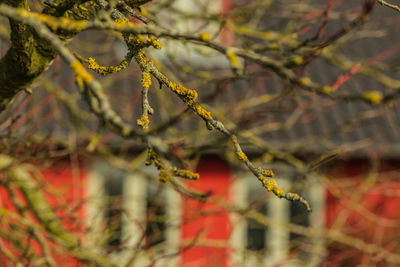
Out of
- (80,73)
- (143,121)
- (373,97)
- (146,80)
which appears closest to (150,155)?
(143,121)

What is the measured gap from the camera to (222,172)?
862cm

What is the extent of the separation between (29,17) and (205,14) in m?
3.09

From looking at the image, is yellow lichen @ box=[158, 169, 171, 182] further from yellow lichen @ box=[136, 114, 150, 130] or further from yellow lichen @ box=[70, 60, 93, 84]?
yellow lichen @ box=[70, 60, 93, 84]

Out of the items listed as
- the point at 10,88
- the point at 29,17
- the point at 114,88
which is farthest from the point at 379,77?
the point at 114,88

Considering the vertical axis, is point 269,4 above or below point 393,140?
below

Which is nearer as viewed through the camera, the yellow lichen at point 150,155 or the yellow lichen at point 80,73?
the yellow lichen at point 80,73

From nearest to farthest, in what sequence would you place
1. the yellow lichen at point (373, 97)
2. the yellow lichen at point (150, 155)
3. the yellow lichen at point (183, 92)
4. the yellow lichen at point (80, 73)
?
the yellow lichen at point (80, 73), the yellow lichen at point (373, 97), the yellow lichen at point (150, 155), the yellow lichen at point (183, 92)

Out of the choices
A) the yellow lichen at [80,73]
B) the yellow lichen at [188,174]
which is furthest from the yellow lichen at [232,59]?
the yellow lichen at [188,174]

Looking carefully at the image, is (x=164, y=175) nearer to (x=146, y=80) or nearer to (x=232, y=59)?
(x=146, y=80)

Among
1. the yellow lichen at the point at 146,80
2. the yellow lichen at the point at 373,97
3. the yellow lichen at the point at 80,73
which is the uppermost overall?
the yellow lichen at the point at 146,80

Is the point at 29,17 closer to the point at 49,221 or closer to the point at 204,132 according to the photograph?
the point at 49,221

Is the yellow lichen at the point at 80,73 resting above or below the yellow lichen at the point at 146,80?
below

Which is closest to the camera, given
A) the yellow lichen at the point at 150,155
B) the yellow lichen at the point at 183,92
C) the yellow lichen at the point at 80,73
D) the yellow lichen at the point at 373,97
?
the yellow lichen at the point at 80,73

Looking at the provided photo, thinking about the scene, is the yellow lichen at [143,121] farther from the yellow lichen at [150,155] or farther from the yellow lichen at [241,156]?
the yellow lichen at [241,156]
